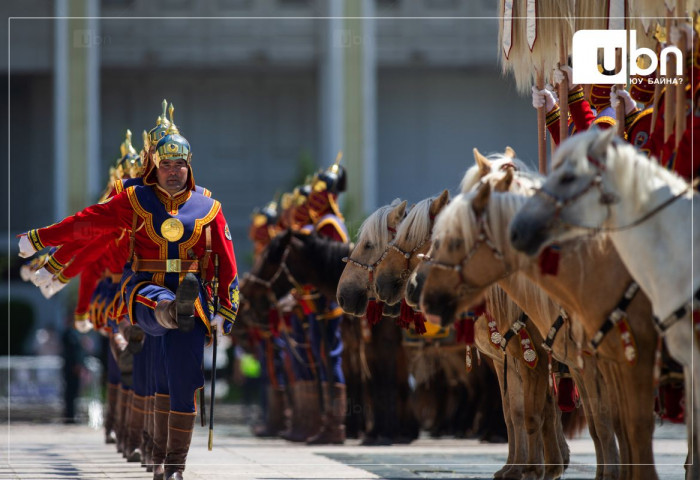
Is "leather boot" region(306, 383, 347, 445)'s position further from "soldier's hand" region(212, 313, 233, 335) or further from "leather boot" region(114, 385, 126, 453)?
"soldier's hand" region(212, 313, 233, 335)

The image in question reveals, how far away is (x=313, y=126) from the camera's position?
3050 centimetres

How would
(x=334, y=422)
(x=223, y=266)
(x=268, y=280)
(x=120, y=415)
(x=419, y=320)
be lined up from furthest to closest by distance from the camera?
(x=268, y=280) < (x=334, y=422) < (x=120, y=415) < (x=419, y=320) < (x=223, y=266)

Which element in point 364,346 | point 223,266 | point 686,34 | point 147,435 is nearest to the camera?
point 686,34

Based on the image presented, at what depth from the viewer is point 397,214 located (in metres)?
8.41

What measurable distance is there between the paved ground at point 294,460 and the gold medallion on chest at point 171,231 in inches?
60.9

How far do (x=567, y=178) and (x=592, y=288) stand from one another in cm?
61

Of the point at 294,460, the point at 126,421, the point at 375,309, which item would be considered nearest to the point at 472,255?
the point at 375,309

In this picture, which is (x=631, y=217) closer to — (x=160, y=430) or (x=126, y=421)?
(x=160, y=430)

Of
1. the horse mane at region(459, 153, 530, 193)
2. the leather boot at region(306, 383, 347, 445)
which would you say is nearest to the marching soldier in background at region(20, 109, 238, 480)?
the horse mane at region(459, 153, 530, 193)

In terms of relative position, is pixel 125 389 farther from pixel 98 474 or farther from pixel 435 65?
pixel 435 65

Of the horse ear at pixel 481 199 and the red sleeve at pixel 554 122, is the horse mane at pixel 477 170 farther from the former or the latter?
the red sleeve at pixel 554 122

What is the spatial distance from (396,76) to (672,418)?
24579mm

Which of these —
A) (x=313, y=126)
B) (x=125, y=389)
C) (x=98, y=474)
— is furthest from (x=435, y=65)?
(x=98, y=474)

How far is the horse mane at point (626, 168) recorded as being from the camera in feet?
17.8
